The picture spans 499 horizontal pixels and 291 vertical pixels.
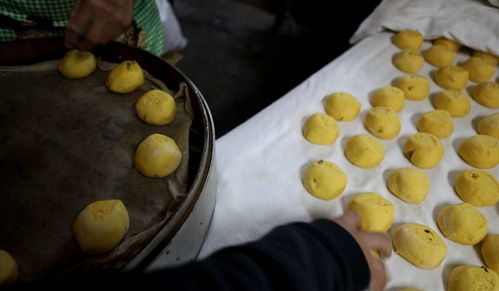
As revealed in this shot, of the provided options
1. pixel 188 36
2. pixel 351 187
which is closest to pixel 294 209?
pixel 351 187

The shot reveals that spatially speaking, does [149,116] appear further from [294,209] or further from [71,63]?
[294,209]

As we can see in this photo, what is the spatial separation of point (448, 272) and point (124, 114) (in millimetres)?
825

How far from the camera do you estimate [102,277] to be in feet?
1.56

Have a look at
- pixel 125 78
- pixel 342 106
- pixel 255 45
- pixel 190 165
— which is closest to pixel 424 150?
pixel 342 106

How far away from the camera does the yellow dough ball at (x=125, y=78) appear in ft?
3.08

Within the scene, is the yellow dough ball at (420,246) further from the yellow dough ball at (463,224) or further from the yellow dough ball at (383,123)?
the yellow dough ball at (383,123)

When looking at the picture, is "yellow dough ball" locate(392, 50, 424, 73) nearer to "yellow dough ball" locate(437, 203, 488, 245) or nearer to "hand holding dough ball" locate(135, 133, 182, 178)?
"yellow dough ball" locate(437, 203, 488, 245)

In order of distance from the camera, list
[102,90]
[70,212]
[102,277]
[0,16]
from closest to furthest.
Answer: [102,277] < [70,212] < [102,90] < [0,16]

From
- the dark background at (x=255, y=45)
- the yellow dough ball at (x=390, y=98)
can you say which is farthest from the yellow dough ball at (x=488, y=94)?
the dark background at (x=255, y=45)

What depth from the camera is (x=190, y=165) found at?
0.89m

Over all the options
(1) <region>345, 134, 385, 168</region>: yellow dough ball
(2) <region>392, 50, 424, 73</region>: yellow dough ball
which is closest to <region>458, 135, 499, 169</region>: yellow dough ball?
(1) <region>345, 134, 385, 168</region>: yellow dough ball

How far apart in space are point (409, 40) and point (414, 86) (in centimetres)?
24

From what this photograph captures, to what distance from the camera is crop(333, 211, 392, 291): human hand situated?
667mm

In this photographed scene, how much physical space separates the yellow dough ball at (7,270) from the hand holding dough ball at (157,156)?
0.91 feet
